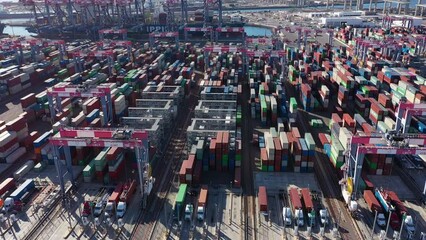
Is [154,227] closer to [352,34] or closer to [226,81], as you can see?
[226,81]

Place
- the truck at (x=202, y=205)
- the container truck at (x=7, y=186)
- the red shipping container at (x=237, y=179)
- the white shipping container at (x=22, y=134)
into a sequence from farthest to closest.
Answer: the white shipping container at (x=22, y=134)
the red shipping container at (x=237, y=179)
the container truck at (x=7, y=186)
the truck at (x=202, y=205)

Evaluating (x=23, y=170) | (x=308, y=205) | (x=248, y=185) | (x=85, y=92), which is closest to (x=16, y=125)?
(x=23, y=170)

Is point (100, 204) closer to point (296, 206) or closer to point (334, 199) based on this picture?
point (296, 206)

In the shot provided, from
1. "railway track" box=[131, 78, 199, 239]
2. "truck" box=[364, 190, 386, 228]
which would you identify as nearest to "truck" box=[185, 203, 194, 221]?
"railway track" box=[131, 78, 199, 239]

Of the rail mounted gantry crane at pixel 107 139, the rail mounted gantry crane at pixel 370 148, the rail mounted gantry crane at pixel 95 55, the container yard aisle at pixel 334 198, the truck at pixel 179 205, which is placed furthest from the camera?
the rail mounted gantry crane at pixel 95 55

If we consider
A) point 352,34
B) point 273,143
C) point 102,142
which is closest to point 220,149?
point 273,143

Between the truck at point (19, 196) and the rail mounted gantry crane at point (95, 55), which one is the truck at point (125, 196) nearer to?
the truck at point (19, 196)

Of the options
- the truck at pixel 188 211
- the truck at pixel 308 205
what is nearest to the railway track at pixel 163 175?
the truck at pixel 188 211

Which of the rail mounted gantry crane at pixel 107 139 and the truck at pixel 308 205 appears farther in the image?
the rail mounted gantry crane at pixel 107 139
